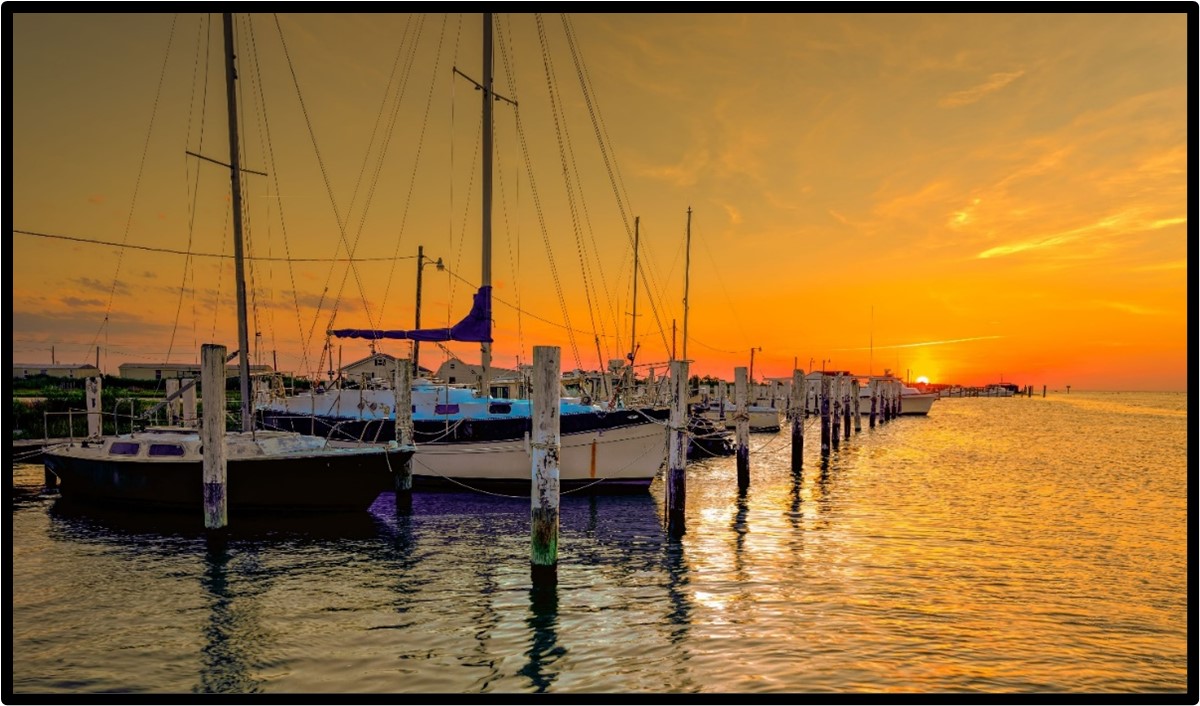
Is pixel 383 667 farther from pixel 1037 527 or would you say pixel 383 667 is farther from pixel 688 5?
pixel 1037 527

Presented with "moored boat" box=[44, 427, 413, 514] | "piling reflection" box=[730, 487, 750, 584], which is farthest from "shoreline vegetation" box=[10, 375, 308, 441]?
"piling reflection" box=[730, 487, 750, 584]

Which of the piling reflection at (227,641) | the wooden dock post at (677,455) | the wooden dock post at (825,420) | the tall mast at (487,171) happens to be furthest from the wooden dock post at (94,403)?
the wooden dock post at (825,420)

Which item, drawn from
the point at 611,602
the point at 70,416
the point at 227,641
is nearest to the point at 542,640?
the point at 611,602

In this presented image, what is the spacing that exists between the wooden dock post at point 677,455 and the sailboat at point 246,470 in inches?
293

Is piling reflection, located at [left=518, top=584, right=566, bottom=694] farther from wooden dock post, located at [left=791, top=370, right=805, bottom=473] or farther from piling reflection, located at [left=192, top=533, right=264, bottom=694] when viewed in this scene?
wooden dock post, located at [left=791, top=370, right=805, bottom=473]

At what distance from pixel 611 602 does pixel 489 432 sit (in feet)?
41.7

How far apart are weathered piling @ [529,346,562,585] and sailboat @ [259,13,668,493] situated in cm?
997

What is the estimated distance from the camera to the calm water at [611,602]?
34.9ft

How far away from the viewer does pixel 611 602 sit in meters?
13.8

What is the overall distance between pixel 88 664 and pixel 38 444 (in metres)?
28.0

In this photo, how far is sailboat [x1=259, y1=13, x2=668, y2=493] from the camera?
25.8m

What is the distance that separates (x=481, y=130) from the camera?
28.2 metres

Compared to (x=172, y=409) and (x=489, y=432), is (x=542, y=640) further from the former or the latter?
(x=172, y=409)

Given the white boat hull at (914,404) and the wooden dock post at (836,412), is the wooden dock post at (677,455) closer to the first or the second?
the wooden dock post at (836,412)
